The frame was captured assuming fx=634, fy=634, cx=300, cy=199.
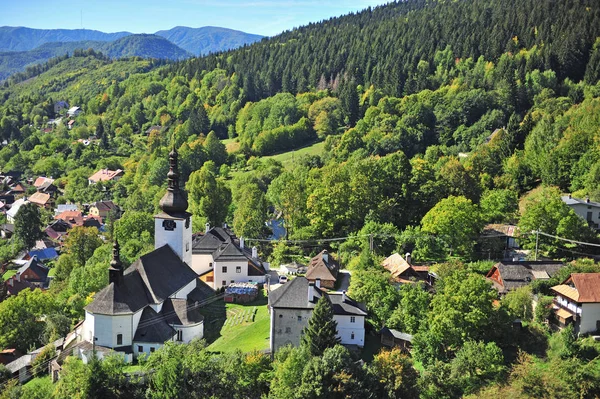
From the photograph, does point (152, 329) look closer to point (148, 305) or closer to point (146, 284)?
point (148, 305)

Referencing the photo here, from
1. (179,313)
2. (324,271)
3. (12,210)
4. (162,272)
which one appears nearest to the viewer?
(179,313)

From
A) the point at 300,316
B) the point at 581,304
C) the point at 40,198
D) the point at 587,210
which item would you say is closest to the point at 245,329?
the point at 300,316

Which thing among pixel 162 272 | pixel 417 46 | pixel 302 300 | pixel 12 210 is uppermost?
pixel 417 46

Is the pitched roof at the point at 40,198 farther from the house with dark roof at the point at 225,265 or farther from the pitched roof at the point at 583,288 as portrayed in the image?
the pitched roof at the point at 583,288

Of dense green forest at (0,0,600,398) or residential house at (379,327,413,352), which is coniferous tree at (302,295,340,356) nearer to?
dense green forest at (0,0,600,398)

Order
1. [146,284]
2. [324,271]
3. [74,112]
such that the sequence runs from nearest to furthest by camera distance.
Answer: [146,284] < [324,271] < [74,112]

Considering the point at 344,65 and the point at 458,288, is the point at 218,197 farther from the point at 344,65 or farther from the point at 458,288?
the point at 344,65

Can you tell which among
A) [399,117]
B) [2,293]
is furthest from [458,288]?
[399,117]
